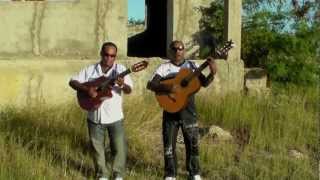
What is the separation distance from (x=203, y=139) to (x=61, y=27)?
3.17 m

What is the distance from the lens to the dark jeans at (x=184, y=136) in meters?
8.53

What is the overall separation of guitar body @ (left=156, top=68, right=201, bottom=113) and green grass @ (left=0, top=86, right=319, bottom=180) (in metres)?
1.00

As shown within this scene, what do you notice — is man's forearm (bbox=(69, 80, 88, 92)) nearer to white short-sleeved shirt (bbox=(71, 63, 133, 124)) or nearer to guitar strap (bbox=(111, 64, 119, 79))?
white short-sleeved shirt (bbox=(71, 63, 133, 124))

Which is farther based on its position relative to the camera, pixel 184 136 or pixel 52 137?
pixel 52 137

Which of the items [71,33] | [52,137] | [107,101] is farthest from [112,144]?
[71,33]

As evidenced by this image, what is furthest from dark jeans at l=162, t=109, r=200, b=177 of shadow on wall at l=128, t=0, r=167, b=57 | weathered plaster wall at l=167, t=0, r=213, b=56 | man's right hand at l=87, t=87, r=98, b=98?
shadow on wall at l=128, t=0, r=167, b=57

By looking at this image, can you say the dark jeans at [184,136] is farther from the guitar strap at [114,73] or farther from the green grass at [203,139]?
the guitar strap at [114,73]

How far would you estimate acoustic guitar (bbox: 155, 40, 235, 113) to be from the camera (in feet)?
27.6

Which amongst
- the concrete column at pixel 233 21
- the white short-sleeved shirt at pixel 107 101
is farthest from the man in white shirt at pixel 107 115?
the concrete column at pixel 233 21

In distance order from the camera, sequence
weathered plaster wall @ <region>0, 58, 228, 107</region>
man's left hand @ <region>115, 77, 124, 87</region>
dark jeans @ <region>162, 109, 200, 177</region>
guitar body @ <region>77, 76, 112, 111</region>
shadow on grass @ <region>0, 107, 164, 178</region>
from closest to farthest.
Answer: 1. man's left hand @ <region>115, 77, 124, 87</region>
2. guitar body @ <region>77, 76, 112, 111</region>
3. dark jeans @ <region>162, 109, 200, 177</region>
4. shadow on grass @ <region>0, 107, 164, 178</region>
5. weathered plaster wall @ <region>0, 58, 228, 107</region>

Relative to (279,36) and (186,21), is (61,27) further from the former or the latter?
(279,36)

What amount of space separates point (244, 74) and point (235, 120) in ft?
5.23

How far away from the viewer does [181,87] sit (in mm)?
8461

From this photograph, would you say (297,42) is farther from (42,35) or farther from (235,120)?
(42,35)
